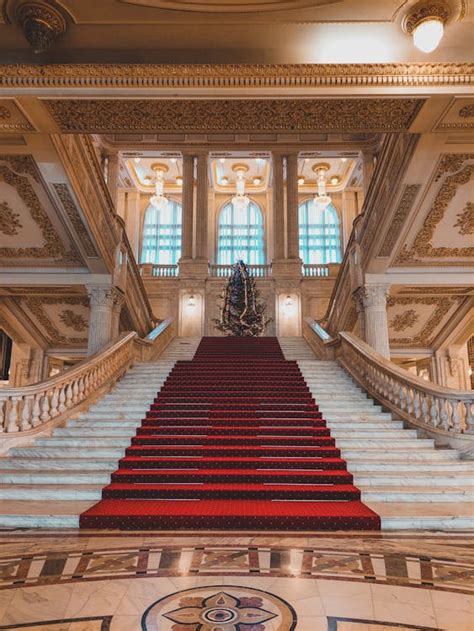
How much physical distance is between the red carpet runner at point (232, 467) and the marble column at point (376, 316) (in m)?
2.08

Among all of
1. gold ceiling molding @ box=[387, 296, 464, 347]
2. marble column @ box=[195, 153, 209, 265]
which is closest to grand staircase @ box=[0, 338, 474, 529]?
gold ceiling molding @ box=[387, 296, 464, 347]

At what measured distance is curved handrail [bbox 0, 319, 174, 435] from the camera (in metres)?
4.63

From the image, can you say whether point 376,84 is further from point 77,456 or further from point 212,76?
point 77,456

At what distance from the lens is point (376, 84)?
14.1ft

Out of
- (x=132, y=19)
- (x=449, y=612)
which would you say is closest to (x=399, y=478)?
(x=449, y=612)

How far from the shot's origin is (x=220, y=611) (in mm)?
1843

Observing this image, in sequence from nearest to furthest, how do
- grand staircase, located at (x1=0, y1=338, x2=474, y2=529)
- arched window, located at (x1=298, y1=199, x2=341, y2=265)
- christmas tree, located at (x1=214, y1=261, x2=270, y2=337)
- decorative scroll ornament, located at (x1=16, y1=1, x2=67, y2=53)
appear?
grand staircase, located at (x1=0, y1=338, x2=474, y2=529) → decorative scroll ornament, located at (x1=16, y1=1, x2=67, y2=53) → christmas tree, located at (x1=214, y1=261, x2=270, y2=337) → arched window, located at (x1=298, y1=199, x2=341, y2=265)

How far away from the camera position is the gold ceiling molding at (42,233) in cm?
599

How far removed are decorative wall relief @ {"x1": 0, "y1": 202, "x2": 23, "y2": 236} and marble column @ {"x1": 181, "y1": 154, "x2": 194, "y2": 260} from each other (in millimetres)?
7942

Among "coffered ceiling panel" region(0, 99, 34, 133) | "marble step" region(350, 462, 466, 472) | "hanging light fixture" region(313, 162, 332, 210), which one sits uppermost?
"hanging light fixture" region(313, 162, 332, 210)

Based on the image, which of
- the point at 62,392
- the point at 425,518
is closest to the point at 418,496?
the point at 425,518

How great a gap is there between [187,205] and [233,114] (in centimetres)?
1049

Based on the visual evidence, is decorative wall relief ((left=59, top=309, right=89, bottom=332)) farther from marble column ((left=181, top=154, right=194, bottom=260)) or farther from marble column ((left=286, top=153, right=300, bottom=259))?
marble column ((left=286, top=153, right=300, bottom=259))

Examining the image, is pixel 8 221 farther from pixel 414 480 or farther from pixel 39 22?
pixel 414 480
